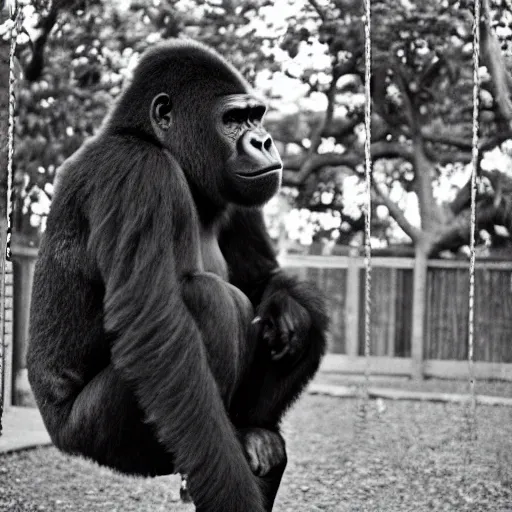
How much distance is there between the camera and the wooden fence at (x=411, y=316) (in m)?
9.30

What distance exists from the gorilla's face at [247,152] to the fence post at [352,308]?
7.19m

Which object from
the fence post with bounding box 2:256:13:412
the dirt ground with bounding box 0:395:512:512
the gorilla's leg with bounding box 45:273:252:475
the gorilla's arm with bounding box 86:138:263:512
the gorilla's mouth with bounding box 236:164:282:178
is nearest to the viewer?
the gorilla's arm with bounding box 86:138:263:512

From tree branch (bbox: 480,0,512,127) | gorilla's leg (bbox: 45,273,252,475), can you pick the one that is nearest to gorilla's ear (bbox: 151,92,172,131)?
gorilla's leg (bbox: 45,273,252,475)

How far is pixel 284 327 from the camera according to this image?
7.55ft

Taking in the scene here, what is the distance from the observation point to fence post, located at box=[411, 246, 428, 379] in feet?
30.2

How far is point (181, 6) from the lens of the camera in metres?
7.76

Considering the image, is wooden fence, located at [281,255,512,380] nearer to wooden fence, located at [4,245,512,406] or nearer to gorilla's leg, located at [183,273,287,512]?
wooden fence, located at [4,245,512,406]

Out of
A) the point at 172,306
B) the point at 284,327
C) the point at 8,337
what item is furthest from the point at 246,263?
the point at 8,337

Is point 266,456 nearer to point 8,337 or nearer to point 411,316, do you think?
point 8,337

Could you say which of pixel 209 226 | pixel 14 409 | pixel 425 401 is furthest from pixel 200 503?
pixel 425 401

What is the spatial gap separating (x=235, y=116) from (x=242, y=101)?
50 mm

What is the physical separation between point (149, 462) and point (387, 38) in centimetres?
679

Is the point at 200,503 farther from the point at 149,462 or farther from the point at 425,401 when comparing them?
the point at 425,401

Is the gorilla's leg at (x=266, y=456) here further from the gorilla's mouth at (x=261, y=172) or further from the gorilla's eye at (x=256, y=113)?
the gorilla's eye at (x=256, y=113)
